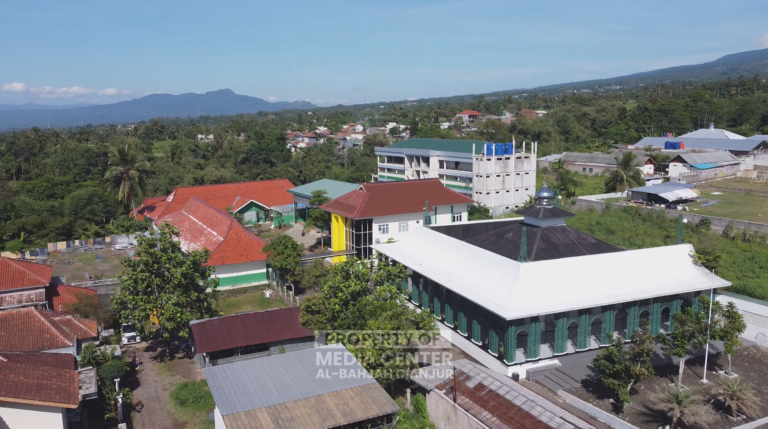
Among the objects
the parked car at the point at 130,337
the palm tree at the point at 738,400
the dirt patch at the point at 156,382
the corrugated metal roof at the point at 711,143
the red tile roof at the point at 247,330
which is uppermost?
the corrugated metal roof at the point at 711,143

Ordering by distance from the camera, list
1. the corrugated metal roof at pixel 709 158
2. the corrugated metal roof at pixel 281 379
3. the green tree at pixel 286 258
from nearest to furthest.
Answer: the corrugated metal roof at pixel 281 379 → the green tree at pixel 286 258 → the corrugated metal roof at pixel 709 158

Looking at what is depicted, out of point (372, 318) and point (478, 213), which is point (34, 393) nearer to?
point (372, 318)

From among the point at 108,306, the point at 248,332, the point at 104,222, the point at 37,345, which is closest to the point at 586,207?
the point at 248,332

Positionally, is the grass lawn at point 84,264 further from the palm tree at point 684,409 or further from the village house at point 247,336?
the palm tree at point 684,409

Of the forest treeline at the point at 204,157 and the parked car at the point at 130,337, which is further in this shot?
the forest treeline at the point at 204,157

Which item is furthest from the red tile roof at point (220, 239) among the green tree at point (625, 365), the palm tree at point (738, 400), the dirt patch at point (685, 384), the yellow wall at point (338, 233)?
the palm tree at point (738, 400)

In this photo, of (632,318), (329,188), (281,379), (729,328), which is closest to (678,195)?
(632,318)

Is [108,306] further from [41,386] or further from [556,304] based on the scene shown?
[556,304]
